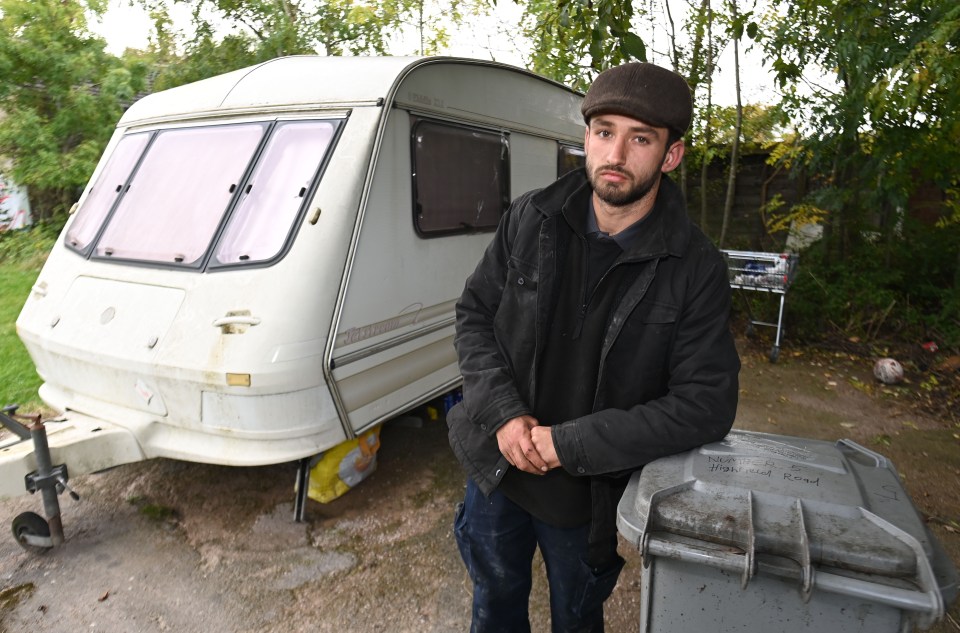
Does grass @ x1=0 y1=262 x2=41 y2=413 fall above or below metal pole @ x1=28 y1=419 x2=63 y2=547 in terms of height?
below

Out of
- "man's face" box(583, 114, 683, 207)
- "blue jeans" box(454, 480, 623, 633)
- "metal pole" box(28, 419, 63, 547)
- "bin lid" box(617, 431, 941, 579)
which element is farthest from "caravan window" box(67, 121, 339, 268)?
"bin lid" box(617, 431, 941, 579)

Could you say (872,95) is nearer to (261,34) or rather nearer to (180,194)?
(180,194)

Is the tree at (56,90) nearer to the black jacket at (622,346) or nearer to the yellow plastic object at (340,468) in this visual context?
the yellow plastic object at (340,468)

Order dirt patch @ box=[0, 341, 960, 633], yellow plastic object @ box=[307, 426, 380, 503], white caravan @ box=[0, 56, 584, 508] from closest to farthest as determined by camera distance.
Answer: dirt patch @ box=[0, 341, 960, 633]
white caravan @ box=[0, 56, 584, 508]
yellow plastic object @ box=[307, 426, 380, 503]

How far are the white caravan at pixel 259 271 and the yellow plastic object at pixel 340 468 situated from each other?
269mm

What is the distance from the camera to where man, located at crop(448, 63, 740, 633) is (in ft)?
5.59

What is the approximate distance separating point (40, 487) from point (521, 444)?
2486 millimetres

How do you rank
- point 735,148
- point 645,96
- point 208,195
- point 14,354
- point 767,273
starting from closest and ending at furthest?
point 645,96 < point 208,195 < point 14,354 < point 767,273 < point 735,148

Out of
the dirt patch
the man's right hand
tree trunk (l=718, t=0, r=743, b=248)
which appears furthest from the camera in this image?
tree trunk (l=718, t=0, r=743, b=248)

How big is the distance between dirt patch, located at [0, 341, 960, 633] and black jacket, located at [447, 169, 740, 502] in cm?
139

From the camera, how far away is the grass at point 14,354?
196 inches

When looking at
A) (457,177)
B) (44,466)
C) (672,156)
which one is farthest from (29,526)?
(672,156)

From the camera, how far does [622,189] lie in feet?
5.80

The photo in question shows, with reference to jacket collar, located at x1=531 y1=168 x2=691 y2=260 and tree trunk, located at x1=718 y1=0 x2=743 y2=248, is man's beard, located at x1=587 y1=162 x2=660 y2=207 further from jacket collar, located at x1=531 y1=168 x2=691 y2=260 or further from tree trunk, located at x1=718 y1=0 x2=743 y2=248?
tree trunk, located at x1=718 y1=0 x2=743 y2=248
